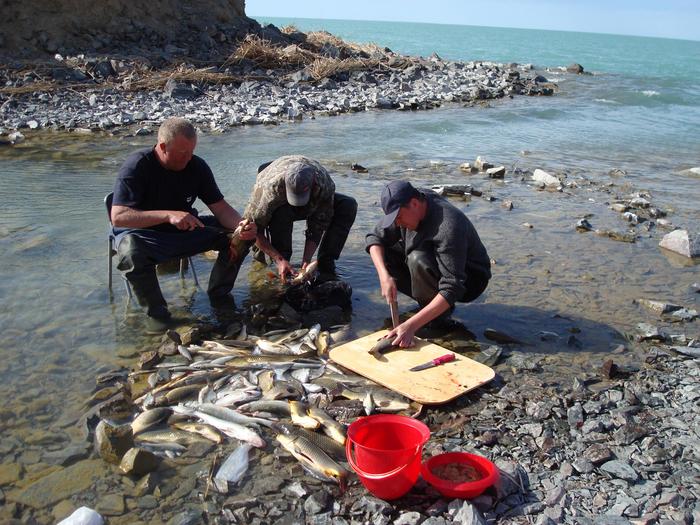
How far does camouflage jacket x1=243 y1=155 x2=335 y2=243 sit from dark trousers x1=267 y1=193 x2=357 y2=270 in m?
0.11

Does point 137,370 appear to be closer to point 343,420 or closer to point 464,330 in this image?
point 343,420

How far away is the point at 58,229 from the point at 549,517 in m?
6.99

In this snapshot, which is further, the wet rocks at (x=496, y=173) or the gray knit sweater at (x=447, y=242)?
the wet rocks at (x=496, y=173)

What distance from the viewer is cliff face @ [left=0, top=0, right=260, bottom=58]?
64.1ft

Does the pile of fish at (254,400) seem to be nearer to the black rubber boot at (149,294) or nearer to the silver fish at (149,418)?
the silver fish at (149,418)

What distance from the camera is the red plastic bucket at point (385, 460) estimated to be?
3.38 metres

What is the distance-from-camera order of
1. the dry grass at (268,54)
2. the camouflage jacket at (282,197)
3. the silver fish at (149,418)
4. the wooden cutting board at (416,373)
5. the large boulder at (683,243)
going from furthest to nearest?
the dry grass at (268,54)
the large boulder at (683,243)
the camouflage jacket at (282,197)
the wooden cutting board at (416,373)
the silver fish at (149,418)

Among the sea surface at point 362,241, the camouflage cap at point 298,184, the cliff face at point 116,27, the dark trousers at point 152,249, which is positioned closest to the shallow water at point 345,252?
the sea surface at point 362,241

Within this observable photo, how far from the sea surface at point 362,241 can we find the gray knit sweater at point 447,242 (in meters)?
0.89

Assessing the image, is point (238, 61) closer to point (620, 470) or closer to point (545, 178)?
point (545, 178)

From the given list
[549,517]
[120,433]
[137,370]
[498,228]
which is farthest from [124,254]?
[498,228]

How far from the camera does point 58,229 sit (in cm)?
819

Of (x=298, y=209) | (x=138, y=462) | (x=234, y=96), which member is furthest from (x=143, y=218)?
(x=234, y=96)

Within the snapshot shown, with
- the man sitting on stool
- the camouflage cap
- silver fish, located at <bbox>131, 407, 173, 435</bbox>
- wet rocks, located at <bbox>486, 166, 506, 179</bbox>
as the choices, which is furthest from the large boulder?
silver fish, located at <bbox>131, 407, 173, 435</bbox>
